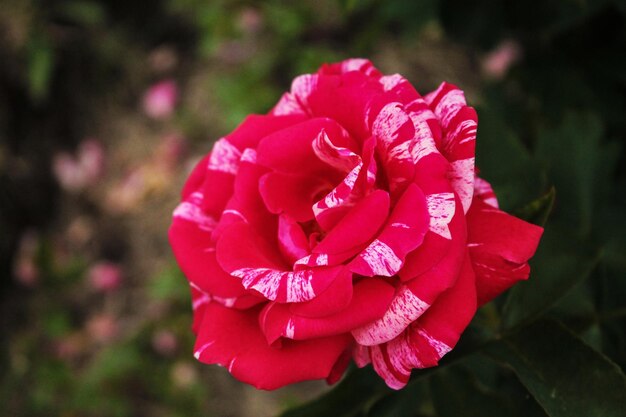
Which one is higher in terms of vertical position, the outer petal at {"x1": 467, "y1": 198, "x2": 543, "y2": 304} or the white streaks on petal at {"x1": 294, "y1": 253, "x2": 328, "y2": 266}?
the white streaks on petal at {"x1": 294, "y1": 253, "x2": 328, "y2": 266}

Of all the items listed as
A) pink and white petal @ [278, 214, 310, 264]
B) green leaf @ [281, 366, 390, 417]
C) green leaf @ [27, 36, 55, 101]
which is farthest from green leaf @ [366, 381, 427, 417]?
green leaf @ [27, 36, 55, 101]

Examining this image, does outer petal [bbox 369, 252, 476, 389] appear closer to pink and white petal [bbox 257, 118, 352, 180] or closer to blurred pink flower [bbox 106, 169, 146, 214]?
pink and white petal [bbox 257, 118, 352, 180]

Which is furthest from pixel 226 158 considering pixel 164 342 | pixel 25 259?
pixel 25 259

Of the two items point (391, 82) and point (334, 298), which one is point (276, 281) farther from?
point (391, 82)

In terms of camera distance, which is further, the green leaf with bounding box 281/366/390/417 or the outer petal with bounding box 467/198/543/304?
the green leaf with bounding box 281/366/390/417

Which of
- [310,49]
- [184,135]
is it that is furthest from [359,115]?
[184,135]

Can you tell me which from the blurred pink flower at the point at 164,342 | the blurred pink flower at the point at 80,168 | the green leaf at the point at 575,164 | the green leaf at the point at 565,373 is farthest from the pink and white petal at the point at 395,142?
the blurred pink flower at the point at 80,168

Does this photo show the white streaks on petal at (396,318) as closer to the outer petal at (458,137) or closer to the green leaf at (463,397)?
the outer petal at (458,137)
